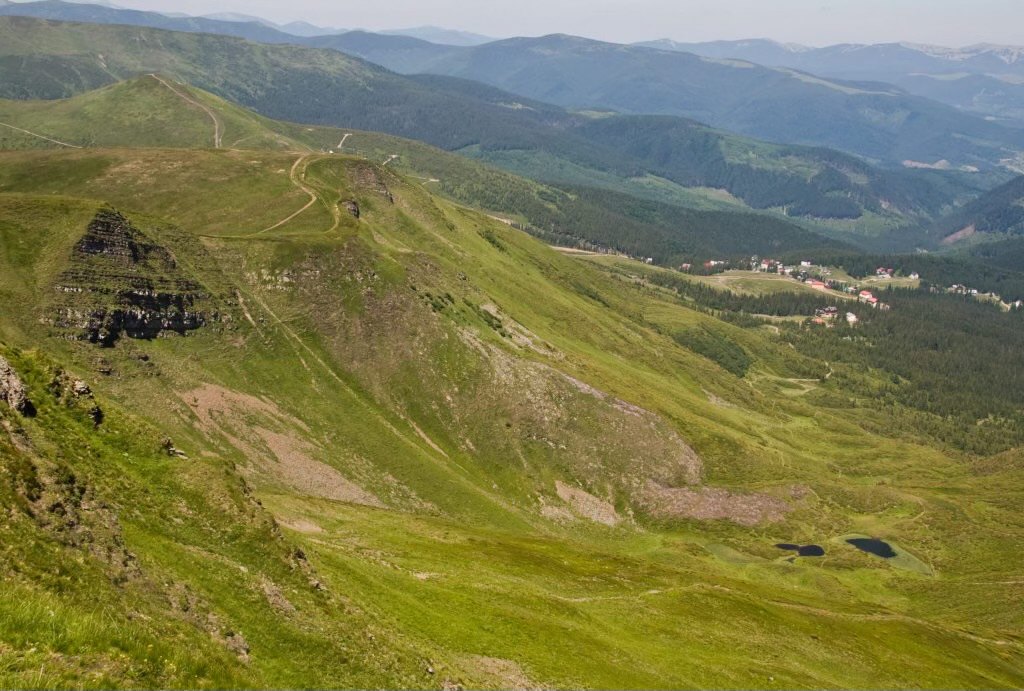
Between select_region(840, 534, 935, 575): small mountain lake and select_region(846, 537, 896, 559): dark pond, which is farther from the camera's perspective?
select_region(846, 537, 896, 559): dark pond

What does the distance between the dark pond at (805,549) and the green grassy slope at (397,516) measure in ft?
8.38

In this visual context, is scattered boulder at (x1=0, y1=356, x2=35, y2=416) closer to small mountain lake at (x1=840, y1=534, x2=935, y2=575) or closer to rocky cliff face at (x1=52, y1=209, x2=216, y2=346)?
rocky cliff face at (x1=52, y1=209, x2=216, y2=346)

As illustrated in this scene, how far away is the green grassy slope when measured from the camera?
129ft

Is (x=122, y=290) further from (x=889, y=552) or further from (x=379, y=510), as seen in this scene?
(x=889, y=552)

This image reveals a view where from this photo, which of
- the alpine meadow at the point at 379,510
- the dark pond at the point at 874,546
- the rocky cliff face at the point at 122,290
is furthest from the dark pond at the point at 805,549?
the rocky cliff face at the point at 122,290

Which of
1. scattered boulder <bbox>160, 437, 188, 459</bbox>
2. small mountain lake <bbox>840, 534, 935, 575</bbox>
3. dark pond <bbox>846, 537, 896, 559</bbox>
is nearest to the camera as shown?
scattered boulder <bbox>160, 437, 188, 459</bbox>

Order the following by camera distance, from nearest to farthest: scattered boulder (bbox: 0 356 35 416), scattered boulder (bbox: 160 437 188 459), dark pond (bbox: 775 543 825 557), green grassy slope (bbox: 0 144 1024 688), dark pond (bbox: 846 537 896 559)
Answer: green grassy slope (bbox: 0 144 1024 688) < scattered boulder (bbox: 0 356 35 416) < scattered boulder (bbox: 160 437 188 459) < dark pond (bbox: 775 543 825 557) < dark pond (bbox: 846 537 896 559)

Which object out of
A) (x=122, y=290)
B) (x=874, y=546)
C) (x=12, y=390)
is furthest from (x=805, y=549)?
(x=12, y=390)

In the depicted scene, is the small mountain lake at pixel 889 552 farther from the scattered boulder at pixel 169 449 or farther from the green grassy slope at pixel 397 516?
the scattered boulder at pixel 169 449

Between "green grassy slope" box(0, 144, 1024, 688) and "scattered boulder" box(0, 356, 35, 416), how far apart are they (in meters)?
1.25

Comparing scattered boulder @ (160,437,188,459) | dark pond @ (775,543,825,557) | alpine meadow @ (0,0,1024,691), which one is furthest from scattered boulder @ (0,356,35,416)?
dark pond @ (775,543,825,557)

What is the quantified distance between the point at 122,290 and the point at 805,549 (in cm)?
14908

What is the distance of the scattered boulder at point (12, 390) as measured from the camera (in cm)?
4656

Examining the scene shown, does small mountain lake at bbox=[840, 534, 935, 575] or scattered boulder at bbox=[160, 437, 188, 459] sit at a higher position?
scattered boulder at bbox=[160, 437, 188, 459]
